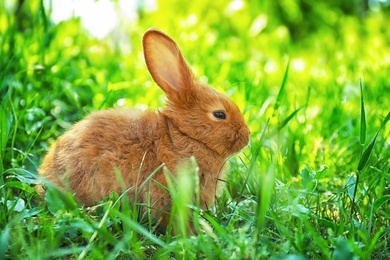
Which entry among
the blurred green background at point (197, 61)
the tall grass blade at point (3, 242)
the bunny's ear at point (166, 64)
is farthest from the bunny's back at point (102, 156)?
the tall grass blade at point (3, 242)

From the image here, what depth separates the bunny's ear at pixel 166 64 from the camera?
3.62 meters

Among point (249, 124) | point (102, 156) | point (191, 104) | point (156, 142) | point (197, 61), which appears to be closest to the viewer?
point (102, 156)

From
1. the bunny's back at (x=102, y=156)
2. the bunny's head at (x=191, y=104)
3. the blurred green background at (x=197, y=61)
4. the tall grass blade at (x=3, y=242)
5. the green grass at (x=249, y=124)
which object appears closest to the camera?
the tall grass blade at (x=3, y=242)

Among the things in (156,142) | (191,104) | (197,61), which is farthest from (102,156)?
(197,61)

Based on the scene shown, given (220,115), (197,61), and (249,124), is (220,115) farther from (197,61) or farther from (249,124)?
(197,61)

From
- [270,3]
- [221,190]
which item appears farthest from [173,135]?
[270,3]

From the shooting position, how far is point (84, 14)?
6129 mm

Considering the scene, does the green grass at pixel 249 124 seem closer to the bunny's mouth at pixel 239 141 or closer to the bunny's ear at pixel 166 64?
the bunny's mouth at pixel 239 141

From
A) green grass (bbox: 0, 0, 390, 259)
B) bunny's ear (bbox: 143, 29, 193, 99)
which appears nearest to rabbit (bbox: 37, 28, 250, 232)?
bunny's ear (bbox: 143, 29, 193, 99)

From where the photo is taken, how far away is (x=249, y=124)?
436cm

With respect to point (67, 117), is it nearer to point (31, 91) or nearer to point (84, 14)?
point (31, 91)

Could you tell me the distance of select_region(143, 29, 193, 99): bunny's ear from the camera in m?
3.62

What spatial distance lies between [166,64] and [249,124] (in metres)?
0.94

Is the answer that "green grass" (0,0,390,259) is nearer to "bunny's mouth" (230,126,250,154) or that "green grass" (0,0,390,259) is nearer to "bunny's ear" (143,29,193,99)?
"bunny's mouth" (230,126,250,154)
